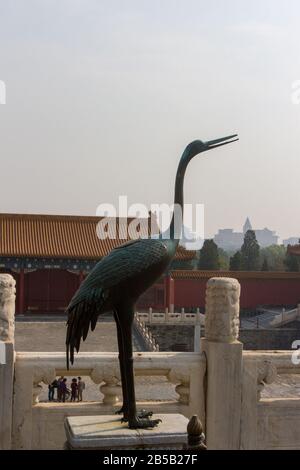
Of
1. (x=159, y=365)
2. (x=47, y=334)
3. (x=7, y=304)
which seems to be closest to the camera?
(x=7, y=304)

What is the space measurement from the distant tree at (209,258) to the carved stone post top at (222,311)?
4255 cm

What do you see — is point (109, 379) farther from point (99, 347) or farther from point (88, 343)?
point (88, 343)

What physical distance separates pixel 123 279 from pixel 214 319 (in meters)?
1.66

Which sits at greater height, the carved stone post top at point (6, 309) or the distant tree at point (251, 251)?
the distant tree at point (251, 251)

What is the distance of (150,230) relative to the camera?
29312 millimetres

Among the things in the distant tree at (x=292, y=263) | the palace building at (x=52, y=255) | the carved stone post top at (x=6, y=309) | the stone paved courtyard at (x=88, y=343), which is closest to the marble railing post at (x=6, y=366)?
the carved stone post top at (x=6, y=309)

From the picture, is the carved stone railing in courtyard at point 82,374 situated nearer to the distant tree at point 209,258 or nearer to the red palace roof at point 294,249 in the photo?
the red palace roof at point 294,249

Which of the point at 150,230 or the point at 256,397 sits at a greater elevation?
the point at 150,230

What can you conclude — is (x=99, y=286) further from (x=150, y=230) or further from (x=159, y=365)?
(x=150, y=230)

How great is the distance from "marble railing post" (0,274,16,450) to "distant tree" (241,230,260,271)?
172 ft

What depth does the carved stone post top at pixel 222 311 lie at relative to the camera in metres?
5.64

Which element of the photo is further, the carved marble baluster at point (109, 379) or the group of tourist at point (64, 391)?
the group of tourist at point (64, 391)

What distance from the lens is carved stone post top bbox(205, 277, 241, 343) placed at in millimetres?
5645
